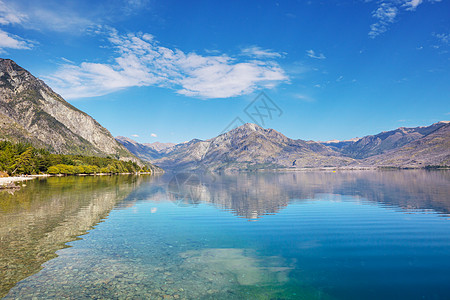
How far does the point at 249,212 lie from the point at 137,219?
18.6 m

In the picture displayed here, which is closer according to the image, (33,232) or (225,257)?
(225,257)

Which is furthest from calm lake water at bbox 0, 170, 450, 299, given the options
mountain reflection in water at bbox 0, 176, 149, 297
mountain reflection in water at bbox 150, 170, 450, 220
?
mountain reflection in water at bbox 150, 170, 450, 220

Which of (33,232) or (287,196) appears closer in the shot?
(33,232)

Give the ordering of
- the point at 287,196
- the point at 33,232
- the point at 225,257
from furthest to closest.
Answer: the point at 287,196 < the point at 33,232 < the point at 225,257

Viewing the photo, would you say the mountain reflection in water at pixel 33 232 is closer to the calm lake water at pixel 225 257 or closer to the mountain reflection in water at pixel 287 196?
the calm lake water at pixel 225 257

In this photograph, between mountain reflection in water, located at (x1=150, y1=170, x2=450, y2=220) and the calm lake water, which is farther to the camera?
mountain reflection in water, located at (x1=150, y1=170, x2=450, y2=220)

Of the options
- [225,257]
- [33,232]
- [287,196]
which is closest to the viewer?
[225,257]

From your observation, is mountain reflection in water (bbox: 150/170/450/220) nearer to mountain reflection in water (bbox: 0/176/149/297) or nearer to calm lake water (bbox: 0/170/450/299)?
calm lake water (bbox: 0/170/450/299)

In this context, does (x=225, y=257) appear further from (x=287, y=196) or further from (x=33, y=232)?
(x=287, y=196)

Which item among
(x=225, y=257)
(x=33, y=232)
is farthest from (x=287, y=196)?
(x=33, y=232)

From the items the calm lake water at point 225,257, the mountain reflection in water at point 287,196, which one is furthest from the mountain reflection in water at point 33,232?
the mountain reflection in water at point 287,196

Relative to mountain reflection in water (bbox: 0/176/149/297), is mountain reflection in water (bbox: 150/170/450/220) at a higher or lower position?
lower

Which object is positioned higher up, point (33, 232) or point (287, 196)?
point (33, 232)

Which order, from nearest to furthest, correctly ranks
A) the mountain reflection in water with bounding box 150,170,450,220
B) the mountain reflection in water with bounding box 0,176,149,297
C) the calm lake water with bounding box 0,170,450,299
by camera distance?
the calm lake water with bounding box 0,170,450,299, the mountain reflection in water with bounding box 0,176,149,297, the mountain reflection in water with bounding box 150,170,450,220
